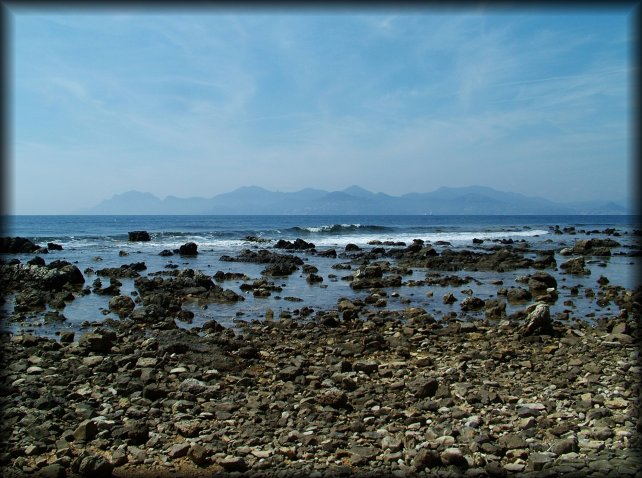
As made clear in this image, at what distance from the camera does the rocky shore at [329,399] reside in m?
4.94

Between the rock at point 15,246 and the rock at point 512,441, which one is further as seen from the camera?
the rock at point 15,246

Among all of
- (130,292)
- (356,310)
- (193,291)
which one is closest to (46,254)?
(130,292)

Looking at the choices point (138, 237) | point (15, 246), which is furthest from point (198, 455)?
point (138, 237)

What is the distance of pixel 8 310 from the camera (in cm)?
1405

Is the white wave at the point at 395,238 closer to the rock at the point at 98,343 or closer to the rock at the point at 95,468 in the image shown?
the rock at the point at 98,343

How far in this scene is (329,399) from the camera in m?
6.43

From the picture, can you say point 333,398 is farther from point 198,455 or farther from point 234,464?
point 198,455

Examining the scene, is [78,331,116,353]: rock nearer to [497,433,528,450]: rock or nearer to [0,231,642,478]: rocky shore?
[0,231,642,478]: rocky shore

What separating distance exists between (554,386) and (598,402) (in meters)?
0.84

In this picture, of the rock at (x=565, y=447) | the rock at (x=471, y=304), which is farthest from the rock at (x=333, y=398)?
the rock at (x=471, y=304)

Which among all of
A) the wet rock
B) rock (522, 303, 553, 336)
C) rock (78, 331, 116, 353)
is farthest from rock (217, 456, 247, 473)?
the wet rock

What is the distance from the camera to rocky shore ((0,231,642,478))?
4938mm

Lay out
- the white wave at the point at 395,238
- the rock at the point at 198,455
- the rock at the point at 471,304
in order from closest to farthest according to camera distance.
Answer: the rock at the point at 198,455 < the rock at the point at 471,304 < the white wave at the point at 395,238

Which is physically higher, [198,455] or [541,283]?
[541,283]
